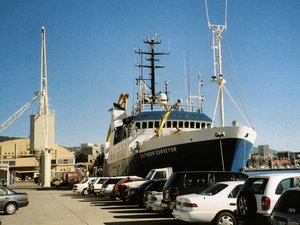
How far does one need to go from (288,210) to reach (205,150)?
20.9m

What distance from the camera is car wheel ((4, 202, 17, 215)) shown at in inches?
644

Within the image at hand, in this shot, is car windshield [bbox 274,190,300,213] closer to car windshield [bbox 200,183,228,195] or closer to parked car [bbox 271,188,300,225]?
parked car [bbox 271,188,300,225]

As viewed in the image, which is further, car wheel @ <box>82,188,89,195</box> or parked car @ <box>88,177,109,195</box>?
car wheel @ <box>82,188,89,195</box>

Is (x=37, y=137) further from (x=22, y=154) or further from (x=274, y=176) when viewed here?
(x=22, y=154)

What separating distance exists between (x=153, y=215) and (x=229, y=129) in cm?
1297

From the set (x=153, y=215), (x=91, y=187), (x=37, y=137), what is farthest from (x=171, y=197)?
(x=37, y=137)

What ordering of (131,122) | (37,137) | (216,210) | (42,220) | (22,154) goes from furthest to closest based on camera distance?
(22,154) → (37,137) → (131,122) → (42,220) → (216,210)

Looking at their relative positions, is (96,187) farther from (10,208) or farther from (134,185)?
(10,208)

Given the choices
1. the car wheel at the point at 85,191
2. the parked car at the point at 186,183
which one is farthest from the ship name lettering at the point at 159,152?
the parked car at the point at 186,183

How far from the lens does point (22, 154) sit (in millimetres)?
117750

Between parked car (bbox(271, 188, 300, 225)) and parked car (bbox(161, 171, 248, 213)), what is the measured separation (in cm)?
561

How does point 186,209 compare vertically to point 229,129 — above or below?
below

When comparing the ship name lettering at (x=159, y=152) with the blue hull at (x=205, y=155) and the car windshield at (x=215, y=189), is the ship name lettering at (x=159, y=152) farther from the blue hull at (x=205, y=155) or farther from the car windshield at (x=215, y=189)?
the car windshield at (x=215, y=189)

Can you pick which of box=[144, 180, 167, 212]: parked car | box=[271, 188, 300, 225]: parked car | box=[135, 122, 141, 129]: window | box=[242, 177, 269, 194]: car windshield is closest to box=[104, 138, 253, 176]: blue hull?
box=[135, 122, 141, 129]: window
